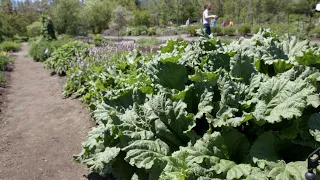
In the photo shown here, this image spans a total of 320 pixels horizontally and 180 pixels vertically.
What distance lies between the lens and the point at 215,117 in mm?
2518

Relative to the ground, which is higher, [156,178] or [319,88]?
[319,88]

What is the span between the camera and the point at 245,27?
67.6ft

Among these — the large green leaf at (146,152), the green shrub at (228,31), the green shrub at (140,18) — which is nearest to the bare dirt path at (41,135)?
the large green leaf at (146,152)

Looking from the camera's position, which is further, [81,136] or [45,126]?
[45,126]

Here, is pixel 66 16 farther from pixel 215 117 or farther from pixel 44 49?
pixel 215 117

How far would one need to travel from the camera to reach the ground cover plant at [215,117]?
84.1 inches

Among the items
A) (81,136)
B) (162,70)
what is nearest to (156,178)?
(162,70)

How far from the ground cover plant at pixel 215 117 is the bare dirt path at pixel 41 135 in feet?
2.01

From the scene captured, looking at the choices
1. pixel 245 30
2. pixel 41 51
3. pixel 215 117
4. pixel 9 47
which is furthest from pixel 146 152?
pixel 245 30

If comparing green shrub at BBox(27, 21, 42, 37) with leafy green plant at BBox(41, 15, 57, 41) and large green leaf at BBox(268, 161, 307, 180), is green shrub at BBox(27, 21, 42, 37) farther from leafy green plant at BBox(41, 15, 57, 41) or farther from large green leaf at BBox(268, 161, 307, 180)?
large green leaf at BBox(268, 161, 307, 180)

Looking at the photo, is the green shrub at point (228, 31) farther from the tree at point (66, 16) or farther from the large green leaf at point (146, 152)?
the large green leaf at point (146, 152)

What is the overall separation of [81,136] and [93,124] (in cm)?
34

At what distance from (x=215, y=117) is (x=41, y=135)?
10.2ft

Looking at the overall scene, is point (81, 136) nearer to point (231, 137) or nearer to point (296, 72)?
point (231, 137)
